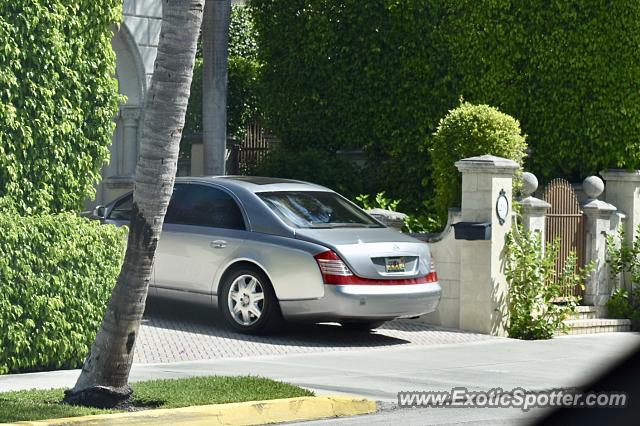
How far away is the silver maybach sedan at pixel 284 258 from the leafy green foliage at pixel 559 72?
214 inches

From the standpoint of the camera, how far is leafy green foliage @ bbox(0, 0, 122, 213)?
31.5ft

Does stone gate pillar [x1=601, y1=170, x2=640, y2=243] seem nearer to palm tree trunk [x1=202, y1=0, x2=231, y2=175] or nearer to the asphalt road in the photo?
the asphalt road

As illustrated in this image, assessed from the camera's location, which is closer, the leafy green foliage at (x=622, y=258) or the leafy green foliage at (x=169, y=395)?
the leafy green foliage at (x=169, y=395)

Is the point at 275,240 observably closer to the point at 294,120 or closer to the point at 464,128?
A: the point at 464,128

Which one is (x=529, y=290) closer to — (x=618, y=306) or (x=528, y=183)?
(x=528, y=183)

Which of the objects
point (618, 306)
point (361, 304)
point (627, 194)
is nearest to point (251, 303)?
point (361, 304)

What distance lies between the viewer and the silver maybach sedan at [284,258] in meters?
12.1

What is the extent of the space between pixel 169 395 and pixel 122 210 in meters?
6.44

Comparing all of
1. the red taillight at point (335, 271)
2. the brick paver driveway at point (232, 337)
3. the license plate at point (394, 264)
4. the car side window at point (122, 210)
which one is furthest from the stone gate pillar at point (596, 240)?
the car side window at point (122, 210)

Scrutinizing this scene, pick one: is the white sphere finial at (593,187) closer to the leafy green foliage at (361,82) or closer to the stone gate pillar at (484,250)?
the stone gate pillar at (484,250)

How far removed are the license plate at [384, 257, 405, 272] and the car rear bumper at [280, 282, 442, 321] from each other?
0.62ft

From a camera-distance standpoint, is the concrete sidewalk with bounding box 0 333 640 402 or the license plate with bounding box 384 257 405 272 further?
the license plate with bounding box 384 257 405 272

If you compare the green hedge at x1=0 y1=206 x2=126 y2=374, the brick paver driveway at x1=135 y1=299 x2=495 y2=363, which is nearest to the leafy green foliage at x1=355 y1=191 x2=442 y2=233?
the brick paver driveway at x1=135 y1=299 x2=495 y2=363

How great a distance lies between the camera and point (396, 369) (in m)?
10.5
